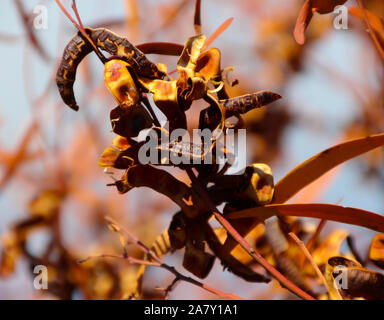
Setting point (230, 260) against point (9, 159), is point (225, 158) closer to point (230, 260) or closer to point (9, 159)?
point (230, 260)

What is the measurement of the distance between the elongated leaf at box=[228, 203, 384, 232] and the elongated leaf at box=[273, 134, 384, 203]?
0.01m

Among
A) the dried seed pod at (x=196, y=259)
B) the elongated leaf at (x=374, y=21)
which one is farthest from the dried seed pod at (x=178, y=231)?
the elongated leaf at (x=374, y=21)

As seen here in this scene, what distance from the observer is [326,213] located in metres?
0.20

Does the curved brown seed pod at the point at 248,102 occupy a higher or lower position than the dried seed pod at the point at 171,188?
higher

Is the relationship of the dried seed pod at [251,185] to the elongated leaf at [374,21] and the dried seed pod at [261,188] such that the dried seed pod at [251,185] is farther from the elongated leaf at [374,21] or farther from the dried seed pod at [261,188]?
the elongated leaf at [374,21]

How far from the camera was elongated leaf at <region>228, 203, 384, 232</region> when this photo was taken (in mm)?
191

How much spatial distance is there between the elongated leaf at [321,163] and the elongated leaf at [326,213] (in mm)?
12

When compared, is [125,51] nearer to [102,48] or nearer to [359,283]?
[102,48]

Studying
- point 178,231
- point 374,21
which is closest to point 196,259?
point 178,231

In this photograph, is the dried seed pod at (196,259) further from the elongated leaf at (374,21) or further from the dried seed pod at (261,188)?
the elongated leaf at (374,21)

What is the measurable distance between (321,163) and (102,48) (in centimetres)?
11

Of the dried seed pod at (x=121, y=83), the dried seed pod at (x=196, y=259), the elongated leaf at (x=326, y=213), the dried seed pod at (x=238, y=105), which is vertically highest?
the dried seed pod at (x=121, y=83)

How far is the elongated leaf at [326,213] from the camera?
0.19 metres

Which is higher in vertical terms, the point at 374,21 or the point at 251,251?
the point at 374,21
